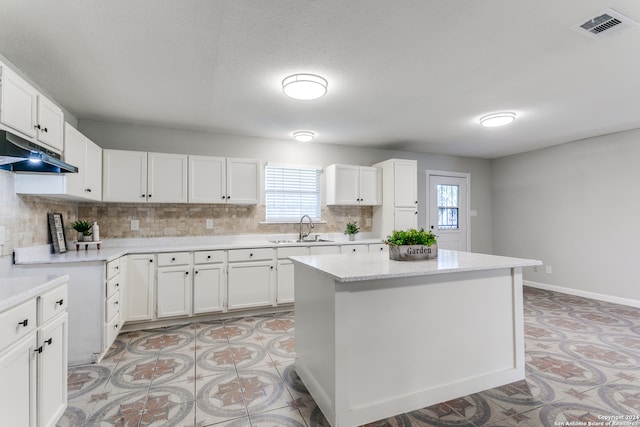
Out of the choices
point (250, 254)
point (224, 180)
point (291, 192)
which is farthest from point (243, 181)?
point (250, 254)

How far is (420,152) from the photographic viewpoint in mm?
5918

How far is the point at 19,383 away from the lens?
55.6 inches

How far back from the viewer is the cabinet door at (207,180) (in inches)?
159

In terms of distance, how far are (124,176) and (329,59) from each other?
2.77 meters

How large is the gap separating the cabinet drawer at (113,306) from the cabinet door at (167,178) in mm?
1229

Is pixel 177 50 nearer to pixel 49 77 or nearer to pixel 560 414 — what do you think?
pixel 49 77

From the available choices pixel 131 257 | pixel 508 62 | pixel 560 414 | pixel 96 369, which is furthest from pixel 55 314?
pixel 508 62

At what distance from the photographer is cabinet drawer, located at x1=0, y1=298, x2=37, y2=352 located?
1.29 meters

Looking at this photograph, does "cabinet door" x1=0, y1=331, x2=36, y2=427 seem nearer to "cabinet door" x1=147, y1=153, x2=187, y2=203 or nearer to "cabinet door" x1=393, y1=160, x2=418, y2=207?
"cabinet door" x1=147, y1=153, x2=187, y2=203

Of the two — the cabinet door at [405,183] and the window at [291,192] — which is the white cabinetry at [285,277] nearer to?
the window at [291,192]

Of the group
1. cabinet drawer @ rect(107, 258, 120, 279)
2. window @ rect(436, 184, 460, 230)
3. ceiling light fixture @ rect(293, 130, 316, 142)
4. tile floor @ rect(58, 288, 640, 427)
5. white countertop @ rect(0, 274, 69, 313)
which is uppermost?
ceiling light fixture @ rect(293, 130, 316, 142)

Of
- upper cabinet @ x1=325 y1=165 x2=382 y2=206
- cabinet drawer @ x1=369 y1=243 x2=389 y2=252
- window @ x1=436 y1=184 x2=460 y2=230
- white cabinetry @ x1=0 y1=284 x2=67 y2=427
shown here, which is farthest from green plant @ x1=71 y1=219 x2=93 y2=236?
window @ x1=436 y1=184 x2=460 y2=230

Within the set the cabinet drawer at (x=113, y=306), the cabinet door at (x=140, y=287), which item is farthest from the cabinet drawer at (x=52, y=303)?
the cabinet door at (x=140, y=287)

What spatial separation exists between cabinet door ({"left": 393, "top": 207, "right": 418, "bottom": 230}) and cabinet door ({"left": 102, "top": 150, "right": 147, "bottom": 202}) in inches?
137
